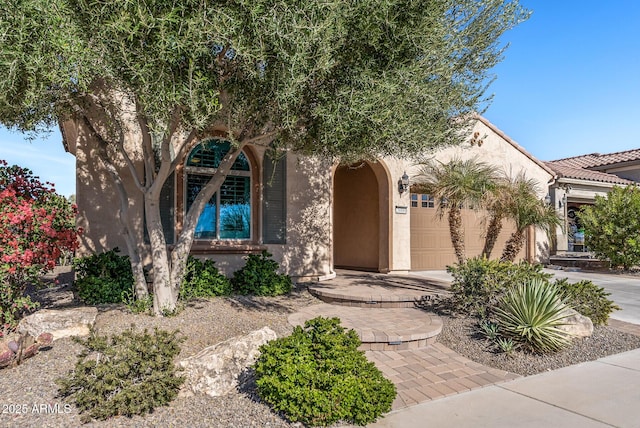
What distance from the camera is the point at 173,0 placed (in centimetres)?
417

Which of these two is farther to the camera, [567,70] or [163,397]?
[567,70]

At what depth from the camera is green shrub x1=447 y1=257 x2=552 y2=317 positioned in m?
6.54

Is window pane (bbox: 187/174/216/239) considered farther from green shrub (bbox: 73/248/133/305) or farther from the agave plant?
the agave plant

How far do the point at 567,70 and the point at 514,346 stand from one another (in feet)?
29.0

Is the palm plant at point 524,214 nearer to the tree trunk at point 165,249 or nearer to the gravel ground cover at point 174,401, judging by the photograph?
the gravel ground cover at point 174,401

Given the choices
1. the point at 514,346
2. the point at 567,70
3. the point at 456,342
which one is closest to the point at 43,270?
the point at 456,342

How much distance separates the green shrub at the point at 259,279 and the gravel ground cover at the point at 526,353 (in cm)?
348

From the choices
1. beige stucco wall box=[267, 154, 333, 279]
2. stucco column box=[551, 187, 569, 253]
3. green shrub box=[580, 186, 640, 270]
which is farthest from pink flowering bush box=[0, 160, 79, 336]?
stucco column box=[551, 187, 569, 253]

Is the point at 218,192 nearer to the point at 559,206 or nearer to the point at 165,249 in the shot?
the point at 165,249

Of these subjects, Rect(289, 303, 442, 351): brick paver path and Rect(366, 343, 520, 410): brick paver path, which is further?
Rect(289, 303, 442, 351): brick paver path

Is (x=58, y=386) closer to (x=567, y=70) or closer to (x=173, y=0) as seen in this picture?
(x=173, y=0)

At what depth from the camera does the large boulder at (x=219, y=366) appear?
13.0 feet

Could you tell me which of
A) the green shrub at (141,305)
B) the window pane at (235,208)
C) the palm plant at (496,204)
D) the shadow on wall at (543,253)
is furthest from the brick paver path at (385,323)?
the shadow on wall at (543,253)

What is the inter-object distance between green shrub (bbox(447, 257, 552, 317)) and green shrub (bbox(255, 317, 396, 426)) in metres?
3.50
